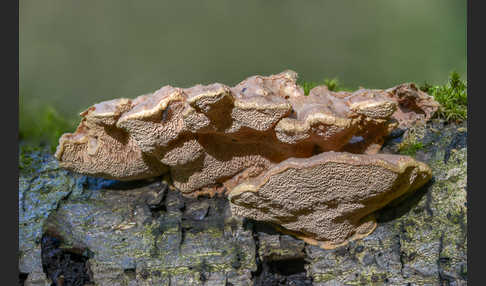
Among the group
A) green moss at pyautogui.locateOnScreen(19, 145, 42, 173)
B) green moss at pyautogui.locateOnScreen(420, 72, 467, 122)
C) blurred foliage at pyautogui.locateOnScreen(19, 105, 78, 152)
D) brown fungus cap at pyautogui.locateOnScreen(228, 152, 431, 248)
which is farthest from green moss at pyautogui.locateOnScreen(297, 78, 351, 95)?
green moss at pyautogui.locateOnScreen(19, 145, 42, 173)

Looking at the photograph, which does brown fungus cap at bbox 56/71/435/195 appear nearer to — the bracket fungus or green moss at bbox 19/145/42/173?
the bracket fungus

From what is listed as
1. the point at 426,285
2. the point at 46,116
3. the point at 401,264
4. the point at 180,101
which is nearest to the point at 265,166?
the point at 180,101

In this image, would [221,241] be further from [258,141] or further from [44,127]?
[44,127]

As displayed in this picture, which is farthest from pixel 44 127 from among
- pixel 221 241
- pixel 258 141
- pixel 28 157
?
pixel 258 141

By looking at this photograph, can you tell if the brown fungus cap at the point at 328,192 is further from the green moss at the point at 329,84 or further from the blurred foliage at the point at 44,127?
the blurred foliage at the point at 44,127

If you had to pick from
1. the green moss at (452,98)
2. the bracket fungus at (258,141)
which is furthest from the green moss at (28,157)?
the green moss at (452,98)
